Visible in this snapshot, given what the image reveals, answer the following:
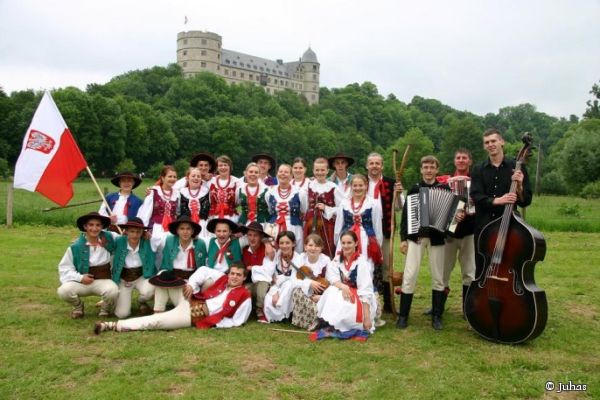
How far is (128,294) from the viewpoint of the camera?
254 inches

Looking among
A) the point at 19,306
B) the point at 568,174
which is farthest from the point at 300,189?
the point at 568,174

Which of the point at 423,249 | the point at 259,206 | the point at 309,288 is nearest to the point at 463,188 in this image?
the point at 423,249

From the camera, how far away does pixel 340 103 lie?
356 feet

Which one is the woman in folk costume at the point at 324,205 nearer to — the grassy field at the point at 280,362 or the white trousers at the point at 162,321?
the grassy field at the point at 280,362

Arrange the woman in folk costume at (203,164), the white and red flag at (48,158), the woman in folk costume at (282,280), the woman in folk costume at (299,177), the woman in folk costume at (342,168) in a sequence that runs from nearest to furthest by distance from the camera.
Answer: the woman in folk costume at (282,280) < the white and red flag at (48,158) < the woman in folk costume at (342,168) < the woman in folk costume at (299,177) < the woman in folk costume at (203,164)

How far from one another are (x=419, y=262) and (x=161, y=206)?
3.63m

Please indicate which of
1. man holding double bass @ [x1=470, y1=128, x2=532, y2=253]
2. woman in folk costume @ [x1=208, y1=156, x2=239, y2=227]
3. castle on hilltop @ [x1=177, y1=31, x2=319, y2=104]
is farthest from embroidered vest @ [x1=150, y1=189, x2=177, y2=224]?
castle on hilltop @ [x1=177, y1=31, x2=319, y2=104]

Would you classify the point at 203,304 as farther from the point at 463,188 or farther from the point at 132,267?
the point at 463,188

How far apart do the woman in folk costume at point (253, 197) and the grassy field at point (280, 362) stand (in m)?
1.65

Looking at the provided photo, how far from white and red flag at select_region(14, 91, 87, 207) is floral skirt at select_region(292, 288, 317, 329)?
3.48 m

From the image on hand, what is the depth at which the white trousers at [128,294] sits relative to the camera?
21.0 ft

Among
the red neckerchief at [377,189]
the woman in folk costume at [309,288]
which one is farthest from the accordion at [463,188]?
the woman in folk costume at [309,288]

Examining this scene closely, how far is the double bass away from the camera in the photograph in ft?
16.6

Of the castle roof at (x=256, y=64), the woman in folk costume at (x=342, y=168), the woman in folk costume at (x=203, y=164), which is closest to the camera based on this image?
the woman in folk costume at (x=342, y=168)
